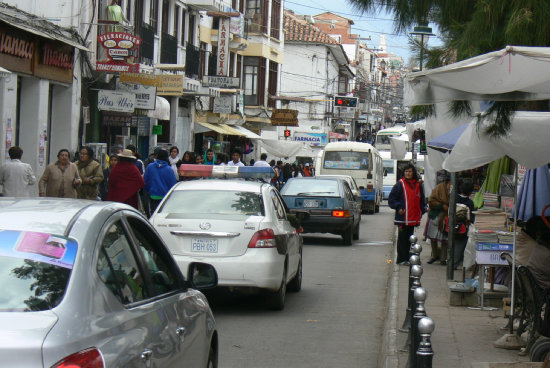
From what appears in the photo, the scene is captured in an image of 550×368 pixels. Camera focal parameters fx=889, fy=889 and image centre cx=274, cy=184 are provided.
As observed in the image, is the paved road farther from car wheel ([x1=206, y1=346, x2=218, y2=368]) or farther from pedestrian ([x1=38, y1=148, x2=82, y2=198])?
pedestrian ([x1=38, y1=148, x2=82, y2=198])

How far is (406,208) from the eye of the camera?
55.4 ft

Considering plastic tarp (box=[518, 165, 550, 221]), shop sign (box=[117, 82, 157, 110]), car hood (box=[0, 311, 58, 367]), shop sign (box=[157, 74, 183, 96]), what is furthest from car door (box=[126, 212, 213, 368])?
shop sign (box=[157, 74, 183, 96])

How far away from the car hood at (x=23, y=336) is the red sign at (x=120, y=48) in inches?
755

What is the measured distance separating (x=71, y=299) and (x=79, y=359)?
35 centimetres

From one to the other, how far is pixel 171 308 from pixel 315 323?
6205 millimetres

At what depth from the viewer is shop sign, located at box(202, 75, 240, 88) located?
35.6 metres

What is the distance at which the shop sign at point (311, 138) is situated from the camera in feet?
190

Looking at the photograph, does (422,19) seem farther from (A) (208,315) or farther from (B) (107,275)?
(B) (107,275)

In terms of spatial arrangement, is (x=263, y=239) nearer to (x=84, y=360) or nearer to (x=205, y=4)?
(x=84, y=360)

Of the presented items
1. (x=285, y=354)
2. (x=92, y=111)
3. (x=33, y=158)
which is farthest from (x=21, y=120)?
(x=285, y=354)

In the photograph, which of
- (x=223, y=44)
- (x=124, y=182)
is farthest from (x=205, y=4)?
(x=124, y=182)

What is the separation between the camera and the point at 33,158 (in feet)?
71.6

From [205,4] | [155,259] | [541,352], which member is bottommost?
[541,352]

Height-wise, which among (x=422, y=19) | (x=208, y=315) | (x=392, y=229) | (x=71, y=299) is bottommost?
(x=392, y=229)
